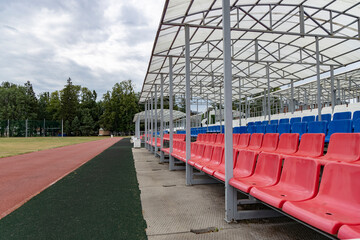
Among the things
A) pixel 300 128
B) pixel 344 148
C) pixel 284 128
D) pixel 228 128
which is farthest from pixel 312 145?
pixel 284 128

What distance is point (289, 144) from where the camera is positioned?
17.4 ft

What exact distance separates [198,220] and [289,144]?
9.20ft

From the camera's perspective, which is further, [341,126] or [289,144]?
[341,126]

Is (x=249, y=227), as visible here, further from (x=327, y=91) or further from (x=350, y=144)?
(x=327, y=91)

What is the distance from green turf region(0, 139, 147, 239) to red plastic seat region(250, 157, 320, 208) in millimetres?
1626

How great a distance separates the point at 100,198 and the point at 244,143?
A: 449 centimetres

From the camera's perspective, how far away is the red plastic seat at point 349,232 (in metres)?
1.61

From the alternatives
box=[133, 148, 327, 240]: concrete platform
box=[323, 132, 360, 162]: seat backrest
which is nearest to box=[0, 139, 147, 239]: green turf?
box=[133, 148, 327, 240]: concrete platform

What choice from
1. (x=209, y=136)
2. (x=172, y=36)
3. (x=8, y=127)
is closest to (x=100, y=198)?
(x=172, y=36)

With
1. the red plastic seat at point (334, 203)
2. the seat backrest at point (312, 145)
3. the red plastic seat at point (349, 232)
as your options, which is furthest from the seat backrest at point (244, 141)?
the red plastic seat at point (349, 232)

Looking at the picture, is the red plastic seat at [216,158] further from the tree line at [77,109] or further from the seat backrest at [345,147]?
the tree line at [77,109]

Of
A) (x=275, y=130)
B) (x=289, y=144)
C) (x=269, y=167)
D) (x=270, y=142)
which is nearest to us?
(x=269, y=167)

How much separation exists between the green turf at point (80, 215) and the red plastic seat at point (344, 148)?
3068 mm

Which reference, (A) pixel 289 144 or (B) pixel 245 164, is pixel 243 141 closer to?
(A) pixel 289 144
